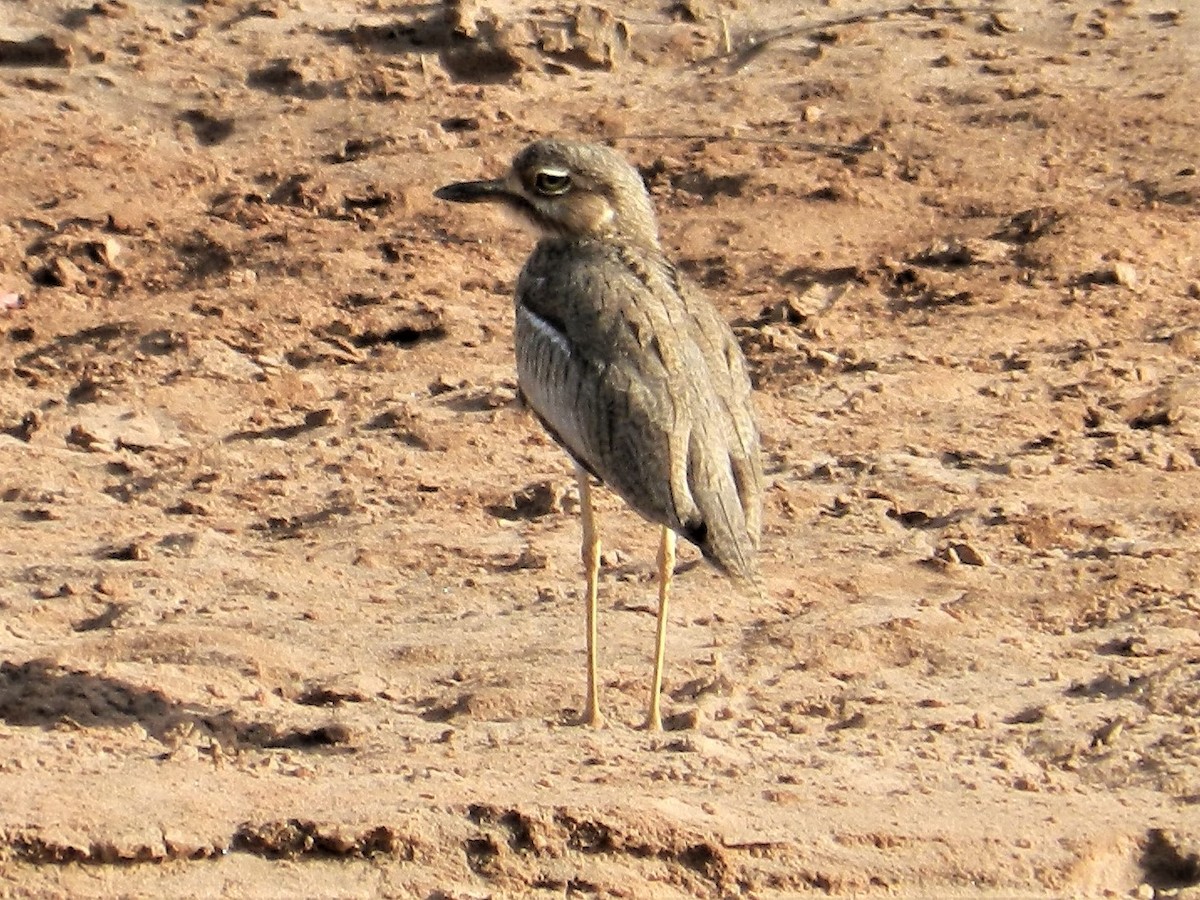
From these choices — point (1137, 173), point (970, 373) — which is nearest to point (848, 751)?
point (970, 373)

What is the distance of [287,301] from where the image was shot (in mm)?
9859

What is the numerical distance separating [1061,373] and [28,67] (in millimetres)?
5160

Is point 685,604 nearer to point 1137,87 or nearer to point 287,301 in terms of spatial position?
point 287,301

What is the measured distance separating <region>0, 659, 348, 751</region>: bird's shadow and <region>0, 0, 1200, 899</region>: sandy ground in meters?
0.02

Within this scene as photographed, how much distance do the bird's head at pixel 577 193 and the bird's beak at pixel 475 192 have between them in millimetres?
102

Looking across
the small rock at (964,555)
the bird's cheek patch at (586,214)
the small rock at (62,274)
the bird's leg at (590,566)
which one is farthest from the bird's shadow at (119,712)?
the small rock at (62,274)

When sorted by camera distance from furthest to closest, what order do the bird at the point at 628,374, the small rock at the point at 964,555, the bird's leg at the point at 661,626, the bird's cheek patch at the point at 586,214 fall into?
the small rock at the point at 964,555, the bird's cheek patch at the point at 586,214, the bird's leg at the point at 661,626, the bird at the point at 628,374

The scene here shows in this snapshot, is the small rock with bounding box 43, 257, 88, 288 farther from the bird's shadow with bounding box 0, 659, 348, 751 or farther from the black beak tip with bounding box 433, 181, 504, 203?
the bird's shadow with bounding box 0, 659, 348, 751

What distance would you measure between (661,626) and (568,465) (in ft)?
6.02

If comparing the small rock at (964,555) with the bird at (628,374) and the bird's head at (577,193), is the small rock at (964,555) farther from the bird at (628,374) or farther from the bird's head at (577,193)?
the bird's head at (577,193)

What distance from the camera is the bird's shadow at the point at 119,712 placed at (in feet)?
21.6

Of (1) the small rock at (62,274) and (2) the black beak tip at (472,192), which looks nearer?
(2) the black beak tip at (472,192)

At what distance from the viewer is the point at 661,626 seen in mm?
6992

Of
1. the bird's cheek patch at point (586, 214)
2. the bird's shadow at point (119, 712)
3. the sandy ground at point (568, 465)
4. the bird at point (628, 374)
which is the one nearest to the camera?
the sandy ground at point (568, 465)
